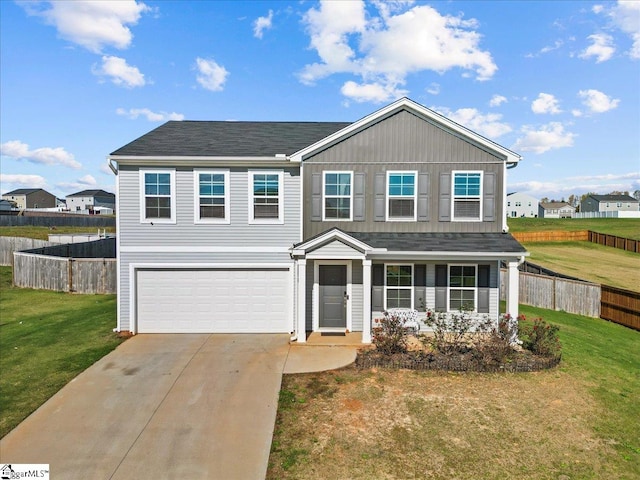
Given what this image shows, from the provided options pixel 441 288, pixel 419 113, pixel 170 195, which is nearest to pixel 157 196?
pixel 170 195

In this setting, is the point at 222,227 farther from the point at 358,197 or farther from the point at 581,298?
the point at 581,298

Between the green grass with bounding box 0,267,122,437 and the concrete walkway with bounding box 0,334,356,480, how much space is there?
1.48 feet

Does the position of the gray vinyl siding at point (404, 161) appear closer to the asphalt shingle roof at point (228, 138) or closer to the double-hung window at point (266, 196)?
the double-hung window at point (266, 196)

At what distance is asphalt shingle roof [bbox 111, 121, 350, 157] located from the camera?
12.6 m

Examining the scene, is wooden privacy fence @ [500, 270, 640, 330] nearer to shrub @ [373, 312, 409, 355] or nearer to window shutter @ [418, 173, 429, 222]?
window shutter @ [418, 173, 429, 222]

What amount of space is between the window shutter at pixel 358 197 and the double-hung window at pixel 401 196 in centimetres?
89

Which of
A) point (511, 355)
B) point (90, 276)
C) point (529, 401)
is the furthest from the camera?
point (90, 276)

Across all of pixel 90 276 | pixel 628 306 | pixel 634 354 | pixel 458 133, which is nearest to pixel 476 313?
pixel 634 354

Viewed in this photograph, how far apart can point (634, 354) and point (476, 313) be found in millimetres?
4824

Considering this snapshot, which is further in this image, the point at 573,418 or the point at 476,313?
the point at 476,313

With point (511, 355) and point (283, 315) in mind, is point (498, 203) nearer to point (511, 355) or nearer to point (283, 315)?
point (511, 355)

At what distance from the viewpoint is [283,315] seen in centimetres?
1277

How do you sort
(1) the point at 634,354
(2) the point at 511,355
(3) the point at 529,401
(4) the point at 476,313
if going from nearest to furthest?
(3) the point at 529,401
(2) the point at 511,355
(1) the point at 634,354
(4) the point at 476,313

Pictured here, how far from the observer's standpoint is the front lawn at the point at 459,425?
593 cm
